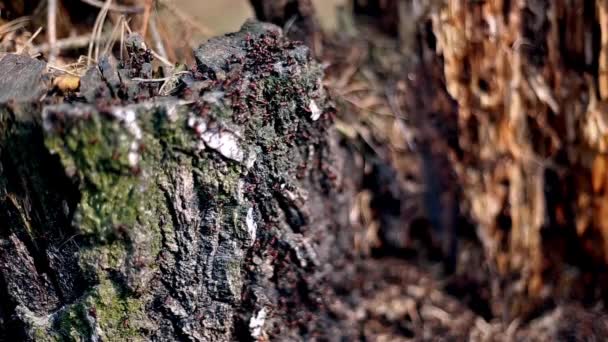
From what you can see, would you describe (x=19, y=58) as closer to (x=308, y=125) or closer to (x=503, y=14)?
(x=308, y=125)

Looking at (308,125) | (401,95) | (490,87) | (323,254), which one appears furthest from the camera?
(401,95)

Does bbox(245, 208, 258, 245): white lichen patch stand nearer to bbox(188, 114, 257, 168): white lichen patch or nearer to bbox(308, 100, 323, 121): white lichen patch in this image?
bbox(188, 114, 257, 168): white lichen patch

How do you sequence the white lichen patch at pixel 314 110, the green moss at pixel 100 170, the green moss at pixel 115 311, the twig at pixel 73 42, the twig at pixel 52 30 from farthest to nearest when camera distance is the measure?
1. the twig at pixel 73 42
2. the twig at pixel 52 30
3. the white lichen patch at pixel 314 110
4. the green moss at pixel 115 311
5. the green moss at pixel 100 170

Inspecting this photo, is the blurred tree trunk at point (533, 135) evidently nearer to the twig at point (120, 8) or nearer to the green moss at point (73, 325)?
the twig at point (120, 8)

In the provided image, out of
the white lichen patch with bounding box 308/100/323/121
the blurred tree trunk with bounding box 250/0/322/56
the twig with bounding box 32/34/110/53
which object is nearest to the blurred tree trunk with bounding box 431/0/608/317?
the blurred tree trunk with bounding box 250/0/322/56

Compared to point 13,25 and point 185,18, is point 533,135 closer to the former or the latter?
point 185,18

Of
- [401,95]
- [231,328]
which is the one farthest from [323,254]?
[401,95]

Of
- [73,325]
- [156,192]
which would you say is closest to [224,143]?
[156,192]

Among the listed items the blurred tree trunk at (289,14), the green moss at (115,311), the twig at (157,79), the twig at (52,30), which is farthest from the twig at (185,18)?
the green moss at (115,311)
